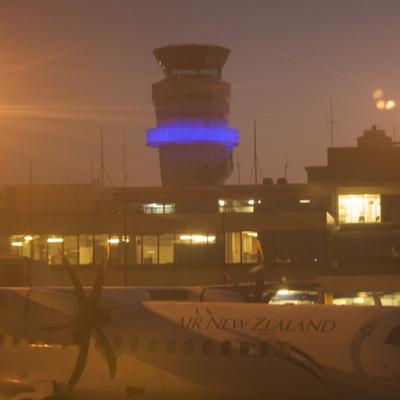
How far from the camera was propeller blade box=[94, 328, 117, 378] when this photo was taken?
22469 millimetres

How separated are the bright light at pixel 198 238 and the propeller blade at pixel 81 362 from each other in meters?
43.7

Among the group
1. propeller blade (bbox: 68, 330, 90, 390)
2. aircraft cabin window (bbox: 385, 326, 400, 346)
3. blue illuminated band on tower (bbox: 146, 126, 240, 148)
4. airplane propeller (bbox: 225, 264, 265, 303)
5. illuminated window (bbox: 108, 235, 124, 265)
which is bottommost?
propeller blade (bbox: 68, 330, 90, 390)

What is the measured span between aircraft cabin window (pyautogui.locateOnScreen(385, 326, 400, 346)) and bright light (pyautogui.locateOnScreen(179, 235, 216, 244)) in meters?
47.0

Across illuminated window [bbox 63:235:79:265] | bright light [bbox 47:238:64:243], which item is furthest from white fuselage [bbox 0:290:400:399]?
bright light [bbox 47:238:64:243]

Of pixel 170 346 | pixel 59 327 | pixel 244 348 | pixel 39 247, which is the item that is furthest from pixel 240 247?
pixel 244 348

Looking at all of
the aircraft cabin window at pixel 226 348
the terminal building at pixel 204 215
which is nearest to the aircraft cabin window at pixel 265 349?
the aircraft cabin window at pixel 226 348

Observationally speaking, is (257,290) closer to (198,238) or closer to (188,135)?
(198,238)

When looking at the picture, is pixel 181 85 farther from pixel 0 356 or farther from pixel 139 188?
pixel 0 356

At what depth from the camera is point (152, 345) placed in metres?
22.4

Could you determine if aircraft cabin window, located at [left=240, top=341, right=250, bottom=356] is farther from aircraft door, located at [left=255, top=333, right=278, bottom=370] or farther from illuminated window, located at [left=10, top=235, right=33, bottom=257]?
illuminated window, located at [left=10, top=235, right=33, bottom=257]

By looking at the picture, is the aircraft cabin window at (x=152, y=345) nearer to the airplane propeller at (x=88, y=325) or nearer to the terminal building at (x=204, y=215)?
the airplane propeller at (x=88, y=325)

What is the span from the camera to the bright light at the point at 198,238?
219ft

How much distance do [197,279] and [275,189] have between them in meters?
37.3

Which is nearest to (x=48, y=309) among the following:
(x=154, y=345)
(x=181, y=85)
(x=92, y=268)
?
(x=154, y=345)
